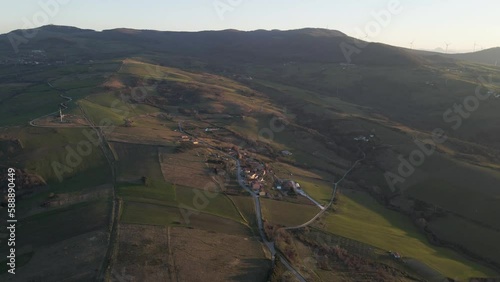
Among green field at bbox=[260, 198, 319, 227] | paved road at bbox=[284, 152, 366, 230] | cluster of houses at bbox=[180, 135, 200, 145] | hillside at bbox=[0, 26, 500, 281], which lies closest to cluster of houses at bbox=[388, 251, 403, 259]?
hillside at bbox=[0, 26, 500, 281]

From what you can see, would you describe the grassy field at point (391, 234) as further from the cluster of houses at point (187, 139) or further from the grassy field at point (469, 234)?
the cluster of houses at point (187, 139)

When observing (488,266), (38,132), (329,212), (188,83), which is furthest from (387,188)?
(188,83)

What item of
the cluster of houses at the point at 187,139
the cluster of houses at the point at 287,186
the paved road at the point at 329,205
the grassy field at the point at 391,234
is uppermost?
the cluster of houses at the point at 187,139

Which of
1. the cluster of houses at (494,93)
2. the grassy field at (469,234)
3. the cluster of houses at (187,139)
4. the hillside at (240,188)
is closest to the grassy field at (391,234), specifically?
the hillside at (240,188)

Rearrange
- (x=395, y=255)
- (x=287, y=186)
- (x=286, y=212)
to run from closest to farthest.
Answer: (x=395, y=255) → (x=286, y=212) → (x=287, y=186)

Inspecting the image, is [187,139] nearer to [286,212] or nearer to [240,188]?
[240,188]

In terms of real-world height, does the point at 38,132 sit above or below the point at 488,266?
above

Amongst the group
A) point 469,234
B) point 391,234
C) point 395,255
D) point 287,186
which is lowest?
point 391,234

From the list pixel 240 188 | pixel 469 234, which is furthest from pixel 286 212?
pixel 469 234

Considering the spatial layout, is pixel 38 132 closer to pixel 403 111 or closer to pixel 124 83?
pixel 124 83
